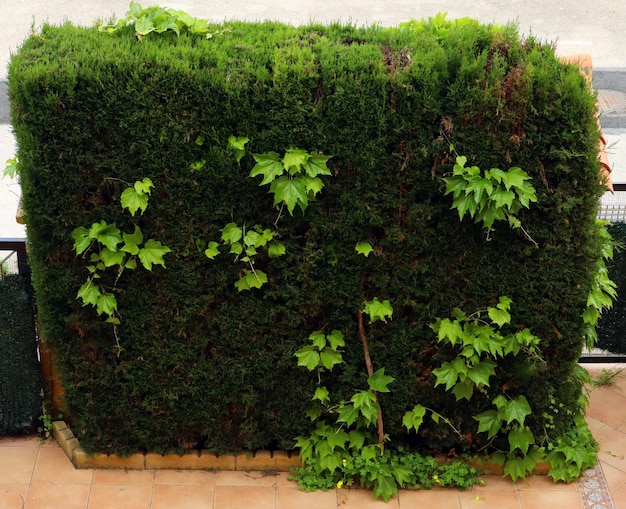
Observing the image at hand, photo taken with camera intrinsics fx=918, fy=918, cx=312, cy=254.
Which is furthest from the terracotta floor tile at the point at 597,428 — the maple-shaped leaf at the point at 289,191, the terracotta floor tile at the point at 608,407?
the maple-shaped leaf at the point at 289,191

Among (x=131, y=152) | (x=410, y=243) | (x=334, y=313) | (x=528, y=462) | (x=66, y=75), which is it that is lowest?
(x=528, y=462)

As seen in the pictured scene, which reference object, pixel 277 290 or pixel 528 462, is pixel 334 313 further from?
pixel 528 462

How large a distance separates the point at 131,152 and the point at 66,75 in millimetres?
513

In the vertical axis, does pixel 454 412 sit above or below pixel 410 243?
below

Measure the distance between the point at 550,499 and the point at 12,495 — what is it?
10.8 ft

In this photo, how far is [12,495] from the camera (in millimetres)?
5621

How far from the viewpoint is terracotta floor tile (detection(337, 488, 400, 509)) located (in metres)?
5.56

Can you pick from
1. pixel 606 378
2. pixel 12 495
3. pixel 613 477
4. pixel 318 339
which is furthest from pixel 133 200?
pixel 606 378

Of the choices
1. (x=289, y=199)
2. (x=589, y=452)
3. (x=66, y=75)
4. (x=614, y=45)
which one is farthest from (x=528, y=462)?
(x=614, y=45)

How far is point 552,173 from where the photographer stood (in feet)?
16.4

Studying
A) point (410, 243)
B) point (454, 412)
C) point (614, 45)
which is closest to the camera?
point (410, 243)

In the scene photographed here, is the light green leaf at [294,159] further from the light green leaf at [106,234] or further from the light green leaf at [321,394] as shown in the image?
the light green leaf at [321,394]

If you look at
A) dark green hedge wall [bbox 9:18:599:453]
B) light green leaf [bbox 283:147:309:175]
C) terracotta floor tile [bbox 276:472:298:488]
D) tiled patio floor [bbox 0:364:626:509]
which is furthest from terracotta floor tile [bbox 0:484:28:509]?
light green leaf [bbox 283:147:309:175]

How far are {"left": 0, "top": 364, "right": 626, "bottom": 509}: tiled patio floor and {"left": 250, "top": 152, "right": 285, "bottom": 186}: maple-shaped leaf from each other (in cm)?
202
